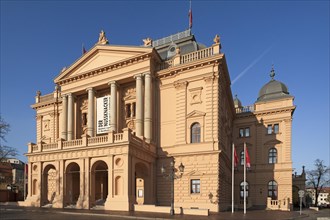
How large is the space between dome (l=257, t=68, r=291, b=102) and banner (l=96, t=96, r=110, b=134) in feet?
86.9

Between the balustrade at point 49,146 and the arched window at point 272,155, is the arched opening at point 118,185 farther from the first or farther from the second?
the arched window at point 272,155

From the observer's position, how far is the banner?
3684cm

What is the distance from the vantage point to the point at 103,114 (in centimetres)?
3722

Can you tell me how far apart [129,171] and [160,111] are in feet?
32.8

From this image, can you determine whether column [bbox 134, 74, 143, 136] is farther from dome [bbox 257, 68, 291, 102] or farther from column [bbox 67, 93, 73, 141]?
dome [bbox 257, 68, 291, 102]

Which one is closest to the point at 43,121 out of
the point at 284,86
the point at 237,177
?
the point at 237,177

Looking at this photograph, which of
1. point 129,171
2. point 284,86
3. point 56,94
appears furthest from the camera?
Result: point 284,86

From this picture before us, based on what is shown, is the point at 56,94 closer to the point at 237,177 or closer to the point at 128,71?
the point at 128,71

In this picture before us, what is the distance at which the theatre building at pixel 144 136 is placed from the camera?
29.8 meters

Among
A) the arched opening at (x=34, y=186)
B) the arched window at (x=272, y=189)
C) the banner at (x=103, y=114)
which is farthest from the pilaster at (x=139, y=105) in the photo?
the arched window at (x=272, y=189)

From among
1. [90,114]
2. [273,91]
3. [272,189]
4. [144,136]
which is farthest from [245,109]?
[90,114]

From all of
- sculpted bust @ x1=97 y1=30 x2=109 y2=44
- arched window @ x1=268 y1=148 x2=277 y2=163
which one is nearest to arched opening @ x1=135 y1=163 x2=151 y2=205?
sculpted bust @ x1=97 y1=30 x2=109 y2=44

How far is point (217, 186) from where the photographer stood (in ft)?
97.3

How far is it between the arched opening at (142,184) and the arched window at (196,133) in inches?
240
